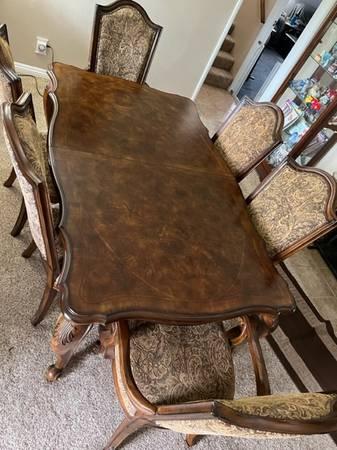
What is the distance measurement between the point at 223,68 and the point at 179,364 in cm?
433

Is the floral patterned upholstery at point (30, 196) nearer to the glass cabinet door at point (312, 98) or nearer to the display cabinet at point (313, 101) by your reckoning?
the display cabinet at point (313, 101)

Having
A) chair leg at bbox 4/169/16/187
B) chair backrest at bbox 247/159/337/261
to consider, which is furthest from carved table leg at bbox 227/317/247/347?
chair leg at bbox 4/169/16/187

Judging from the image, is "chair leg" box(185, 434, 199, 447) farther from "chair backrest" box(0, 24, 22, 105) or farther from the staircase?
the staircase

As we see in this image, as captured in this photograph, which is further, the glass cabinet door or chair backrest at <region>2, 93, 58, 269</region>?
the glass cabinet door

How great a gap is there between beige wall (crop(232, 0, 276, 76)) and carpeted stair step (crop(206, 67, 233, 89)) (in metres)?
0.14

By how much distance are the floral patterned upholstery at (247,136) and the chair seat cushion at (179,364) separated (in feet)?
3.10

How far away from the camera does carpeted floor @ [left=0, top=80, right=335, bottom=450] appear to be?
128cm

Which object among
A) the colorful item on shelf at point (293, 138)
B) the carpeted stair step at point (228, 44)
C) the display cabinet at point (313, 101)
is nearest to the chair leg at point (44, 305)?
the display cabinet at point (313, 101)

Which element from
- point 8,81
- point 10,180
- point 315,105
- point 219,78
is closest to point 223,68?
point 219,78

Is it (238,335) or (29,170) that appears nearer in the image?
(29,170)

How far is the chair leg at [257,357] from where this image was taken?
119 centimetres

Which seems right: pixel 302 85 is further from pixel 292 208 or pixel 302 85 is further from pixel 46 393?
pixel 46 393

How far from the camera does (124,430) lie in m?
1.18

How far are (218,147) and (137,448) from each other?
1.58 metres
